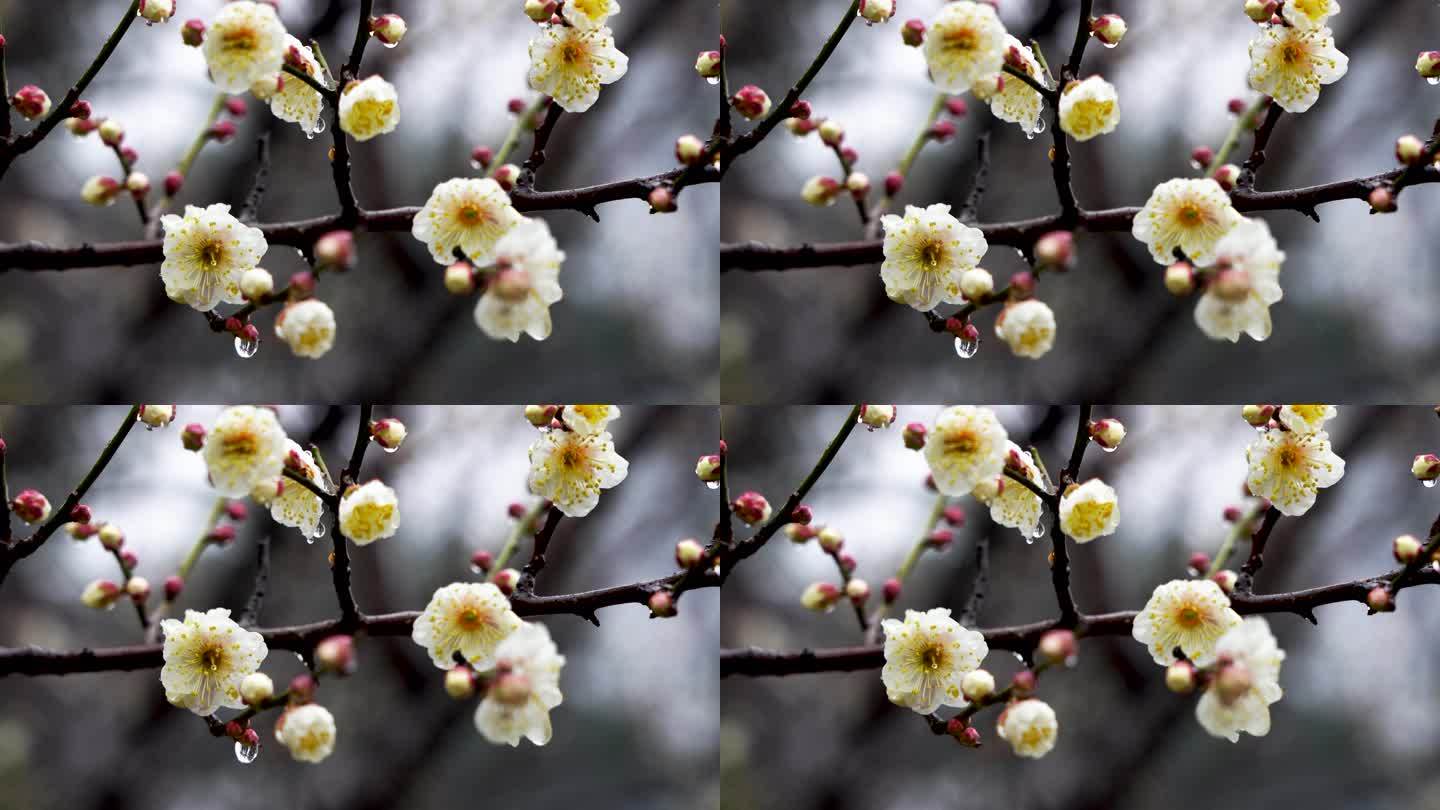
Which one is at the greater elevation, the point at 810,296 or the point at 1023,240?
the point at 1023,240

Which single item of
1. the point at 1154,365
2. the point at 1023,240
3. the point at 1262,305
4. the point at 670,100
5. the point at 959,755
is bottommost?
the point at 959,755

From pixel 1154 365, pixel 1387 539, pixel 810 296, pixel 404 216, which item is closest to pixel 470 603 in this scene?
pixel 404 216

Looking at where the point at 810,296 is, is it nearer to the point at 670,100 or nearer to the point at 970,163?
the point at 970,163

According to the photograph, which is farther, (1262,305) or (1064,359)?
(1064,359)

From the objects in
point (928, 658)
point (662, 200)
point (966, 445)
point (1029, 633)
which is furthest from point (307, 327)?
point (1029, 633)

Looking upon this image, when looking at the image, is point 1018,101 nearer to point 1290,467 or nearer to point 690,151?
point 690,151

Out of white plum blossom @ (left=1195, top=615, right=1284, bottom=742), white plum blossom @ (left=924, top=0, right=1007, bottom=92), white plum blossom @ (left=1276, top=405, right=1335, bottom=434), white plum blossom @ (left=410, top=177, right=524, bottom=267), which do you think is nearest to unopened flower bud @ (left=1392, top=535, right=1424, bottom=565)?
white plum blossom @ (left=1276, top=405, right=1335, bottom=434)

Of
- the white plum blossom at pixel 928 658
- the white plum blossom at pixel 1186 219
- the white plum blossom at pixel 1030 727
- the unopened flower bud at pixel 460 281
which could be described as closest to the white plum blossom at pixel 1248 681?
the white plum blossom at pixel 1030 727
